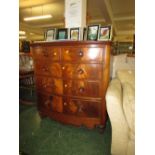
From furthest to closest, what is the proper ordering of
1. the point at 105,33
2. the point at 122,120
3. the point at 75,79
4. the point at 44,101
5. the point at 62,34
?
the point at 62,34 → the point at 44,101 → the point at 105,33 → the point at 75,79 → the point at 122,120

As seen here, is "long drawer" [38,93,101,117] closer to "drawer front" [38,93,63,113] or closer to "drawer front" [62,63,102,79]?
"drawer front" [38,93,63,113]

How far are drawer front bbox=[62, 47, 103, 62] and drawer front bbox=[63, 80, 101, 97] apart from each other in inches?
10.9

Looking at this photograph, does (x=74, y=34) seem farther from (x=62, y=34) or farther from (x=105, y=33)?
(x=105, y=33)

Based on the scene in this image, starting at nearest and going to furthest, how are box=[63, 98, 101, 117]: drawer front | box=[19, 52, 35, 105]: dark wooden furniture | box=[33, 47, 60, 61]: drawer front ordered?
box=[63, 98, 101, 117]: drawer front → box=[33, 47, 60, 61]: drawer front → box=[19, 52, 35, 105]: dark wooden furniture

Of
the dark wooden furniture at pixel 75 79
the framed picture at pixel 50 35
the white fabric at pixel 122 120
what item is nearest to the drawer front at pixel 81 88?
the dark wooden furniture at pixel 75 79

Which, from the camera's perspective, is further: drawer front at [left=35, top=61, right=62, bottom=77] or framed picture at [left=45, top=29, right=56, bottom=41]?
framed picture at [left=45, top=29, right=56, bottom=41]

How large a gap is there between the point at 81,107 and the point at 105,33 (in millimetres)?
1018

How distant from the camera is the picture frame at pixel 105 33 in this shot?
2188 mm

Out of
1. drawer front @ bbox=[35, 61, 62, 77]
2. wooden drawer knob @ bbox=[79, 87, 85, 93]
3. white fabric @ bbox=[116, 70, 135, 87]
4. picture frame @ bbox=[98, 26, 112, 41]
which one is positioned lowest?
wooden drawer knob @ bbox=[79, 87, 85, 93]

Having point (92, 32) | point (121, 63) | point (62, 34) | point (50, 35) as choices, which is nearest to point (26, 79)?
point (50, 35)

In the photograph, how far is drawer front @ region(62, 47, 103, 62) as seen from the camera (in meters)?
1.94

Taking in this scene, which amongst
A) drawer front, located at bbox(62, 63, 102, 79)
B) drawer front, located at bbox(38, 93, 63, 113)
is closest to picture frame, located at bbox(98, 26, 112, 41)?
drawer front, located at bbox(62, 63, 102, 79)

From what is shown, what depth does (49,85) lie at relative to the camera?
2.34 metres

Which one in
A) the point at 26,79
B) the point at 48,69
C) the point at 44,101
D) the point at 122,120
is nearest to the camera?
the point at 122,120
